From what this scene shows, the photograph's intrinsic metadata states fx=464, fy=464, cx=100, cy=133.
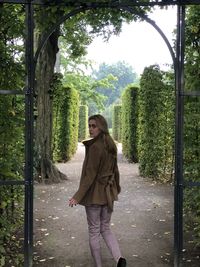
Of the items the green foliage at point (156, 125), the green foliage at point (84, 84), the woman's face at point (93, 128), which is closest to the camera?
the woman's face at point (93, 128)

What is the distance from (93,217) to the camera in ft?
17.1

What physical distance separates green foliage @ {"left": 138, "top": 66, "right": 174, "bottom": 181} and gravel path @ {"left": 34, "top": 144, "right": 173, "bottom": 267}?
4.25ft

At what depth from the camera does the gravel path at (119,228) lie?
19.9ft

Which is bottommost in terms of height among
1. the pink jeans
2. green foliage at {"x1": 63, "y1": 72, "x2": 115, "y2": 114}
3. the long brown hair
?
the pink jeans

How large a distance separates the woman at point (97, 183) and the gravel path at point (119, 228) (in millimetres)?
774

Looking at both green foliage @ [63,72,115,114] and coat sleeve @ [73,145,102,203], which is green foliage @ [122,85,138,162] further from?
green foliage @ [63,72,115,114]

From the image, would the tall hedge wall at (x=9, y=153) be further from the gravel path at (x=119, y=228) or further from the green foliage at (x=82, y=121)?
the green foliage at (x=82, y=121)

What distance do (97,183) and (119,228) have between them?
9.21ft

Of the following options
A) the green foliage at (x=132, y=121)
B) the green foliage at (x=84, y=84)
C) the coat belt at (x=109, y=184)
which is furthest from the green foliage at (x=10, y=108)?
the green foliage at (x=84, y=84)

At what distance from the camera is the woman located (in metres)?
5.13

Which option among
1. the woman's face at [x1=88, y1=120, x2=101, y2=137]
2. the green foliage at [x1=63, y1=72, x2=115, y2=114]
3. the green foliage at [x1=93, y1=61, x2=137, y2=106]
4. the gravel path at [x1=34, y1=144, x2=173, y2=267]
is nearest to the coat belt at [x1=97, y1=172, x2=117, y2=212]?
the woman's face at [x1=88, y1=120, x2=101, y2=137]

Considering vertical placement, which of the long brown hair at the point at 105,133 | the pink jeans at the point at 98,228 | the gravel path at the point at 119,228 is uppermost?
the long brown hair at the point at 105,133

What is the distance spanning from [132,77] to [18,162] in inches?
3657

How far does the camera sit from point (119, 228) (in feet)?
25.6
